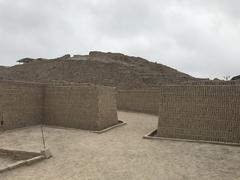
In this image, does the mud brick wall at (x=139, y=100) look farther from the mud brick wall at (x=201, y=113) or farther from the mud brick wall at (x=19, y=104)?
the mud brick wall at (x=201, y=113)

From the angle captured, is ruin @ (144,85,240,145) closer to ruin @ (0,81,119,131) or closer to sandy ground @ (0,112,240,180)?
sandy ground @ (0,112,240,180)

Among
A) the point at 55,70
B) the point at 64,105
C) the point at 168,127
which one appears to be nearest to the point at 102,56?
the point at 55,70

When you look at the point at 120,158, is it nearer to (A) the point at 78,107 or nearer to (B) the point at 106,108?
(A) the point at 78,107

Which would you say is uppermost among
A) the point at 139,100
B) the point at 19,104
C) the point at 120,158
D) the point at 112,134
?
the point at 19,104

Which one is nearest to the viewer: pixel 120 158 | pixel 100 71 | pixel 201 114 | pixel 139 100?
pixel 120 158

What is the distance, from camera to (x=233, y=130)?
1199cm

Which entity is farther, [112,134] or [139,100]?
[139,100]

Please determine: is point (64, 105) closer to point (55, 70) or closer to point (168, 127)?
point (168, 127)

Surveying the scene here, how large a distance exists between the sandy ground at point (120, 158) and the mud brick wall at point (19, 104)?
2.22 ft

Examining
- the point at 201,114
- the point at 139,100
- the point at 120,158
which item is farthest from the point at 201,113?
the point at 139,100

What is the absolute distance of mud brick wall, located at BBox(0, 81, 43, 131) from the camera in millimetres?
14047

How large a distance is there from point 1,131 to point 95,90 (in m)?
4.07

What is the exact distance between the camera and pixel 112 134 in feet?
46.4

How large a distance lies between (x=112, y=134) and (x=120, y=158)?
382cm
